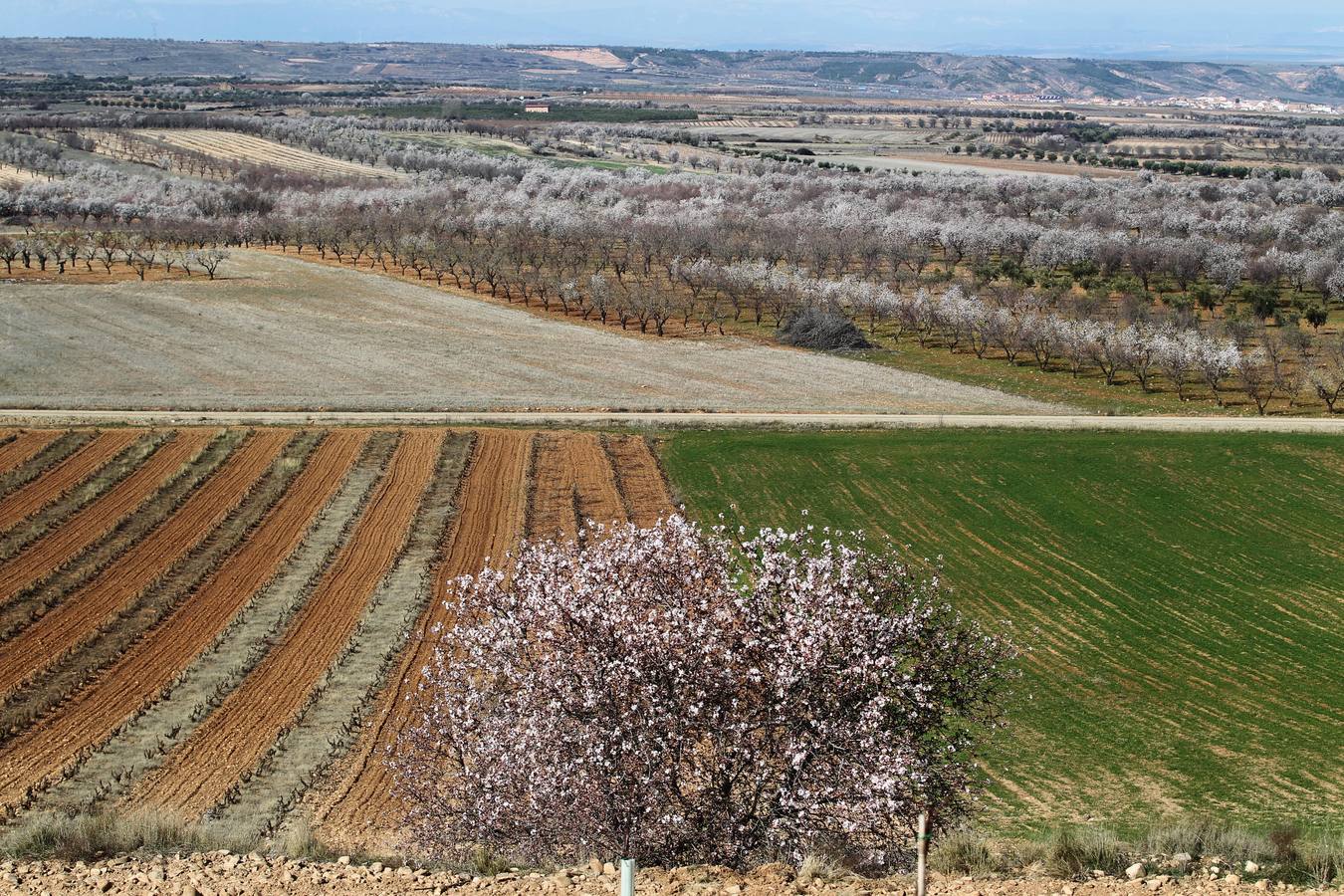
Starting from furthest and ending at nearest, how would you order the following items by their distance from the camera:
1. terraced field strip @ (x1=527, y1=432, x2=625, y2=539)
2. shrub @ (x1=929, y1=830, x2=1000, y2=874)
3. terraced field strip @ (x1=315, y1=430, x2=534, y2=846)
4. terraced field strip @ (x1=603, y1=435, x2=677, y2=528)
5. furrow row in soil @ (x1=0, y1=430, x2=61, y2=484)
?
1. furrow row in soil @ (x1=0, y1=430, x2=61, y2=484)
2. terraced field strip @ (x1=603, y1=435, x2=677, y2=528)
3. terraced field strip @ (x1=527, y1=432, x2=625, y2=539)
4. terraced field strip @ (x1=315, y1=430, x2=534, y2=846)
5. shrub @ (x1=929, y1=830, x2=1000, y2=874)

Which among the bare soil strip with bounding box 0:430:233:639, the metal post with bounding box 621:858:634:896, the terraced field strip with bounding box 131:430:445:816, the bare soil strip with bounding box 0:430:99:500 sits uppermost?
the metal post with bounding box 621:858:634:896

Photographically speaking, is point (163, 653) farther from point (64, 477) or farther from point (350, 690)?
point (64, 477)

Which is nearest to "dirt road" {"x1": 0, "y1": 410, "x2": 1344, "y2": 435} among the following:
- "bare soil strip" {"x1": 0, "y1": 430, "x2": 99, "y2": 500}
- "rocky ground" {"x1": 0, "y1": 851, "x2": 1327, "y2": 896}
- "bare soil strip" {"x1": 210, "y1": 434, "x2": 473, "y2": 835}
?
"bare soil strip" {"x1": 0, "y1": 430, "x2": 99, "y2": 500}

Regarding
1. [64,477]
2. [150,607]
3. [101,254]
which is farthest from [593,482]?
[101,254]

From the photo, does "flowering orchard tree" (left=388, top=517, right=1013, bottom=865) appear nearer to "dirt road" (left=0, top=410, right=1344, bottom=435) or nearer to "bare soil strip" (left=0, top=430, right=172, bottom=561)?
"bare soil strip" (left=0, top=430, right=172, bottom=561)

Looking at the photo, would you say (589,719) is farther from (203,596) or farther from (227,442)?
(227,442)

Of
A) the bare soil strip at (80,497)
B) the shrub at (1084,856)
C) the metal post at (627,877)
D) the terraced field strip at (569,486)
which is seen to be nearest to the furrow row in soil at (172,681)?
the terraced field strip at (569,486)
